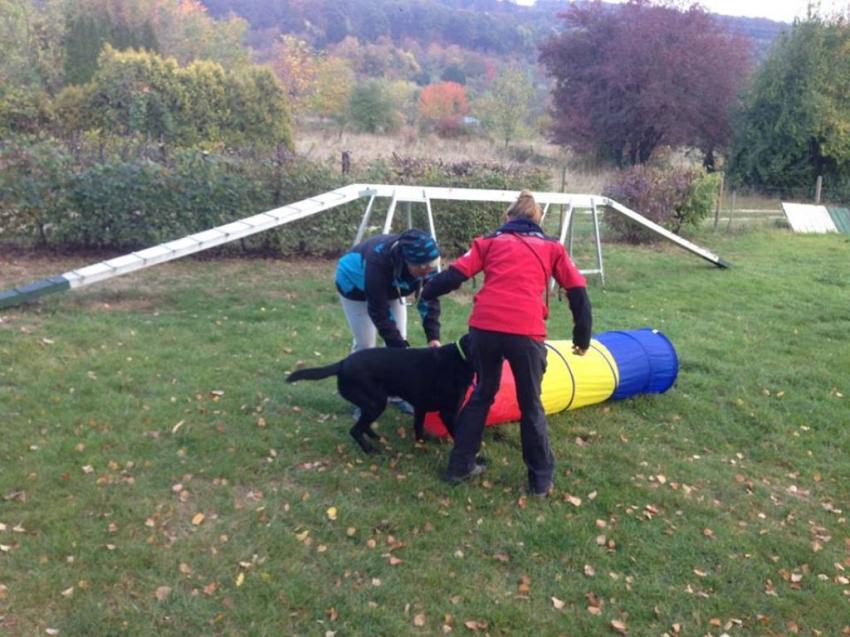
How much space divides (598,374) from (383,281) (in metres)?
1.98

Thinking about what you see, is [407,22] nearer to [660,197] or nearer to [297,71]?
[297,71]

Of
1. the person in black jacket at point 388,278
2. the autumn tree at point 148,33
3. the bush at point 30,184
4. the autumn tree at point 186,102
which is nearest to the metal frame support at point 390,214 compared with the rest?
the person in black jacket at point 388,278

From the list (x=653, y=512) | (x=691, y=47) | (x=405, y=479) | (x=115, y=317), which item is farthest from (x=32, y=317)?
(x=691, y=47)

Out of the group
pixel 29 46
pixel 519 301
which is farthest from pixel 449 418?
pixel 29 46

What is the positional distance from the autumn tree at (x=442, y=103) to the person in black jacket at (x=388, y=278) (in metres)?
44.4

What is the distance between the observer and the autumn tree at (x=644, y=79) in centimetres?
2961

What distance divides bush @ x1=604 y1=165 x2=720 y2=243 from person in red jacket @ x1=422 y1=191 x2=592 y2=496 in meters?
11.6

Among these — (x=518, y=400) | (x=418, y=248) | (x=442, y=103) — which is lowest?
(x=518, y=400)

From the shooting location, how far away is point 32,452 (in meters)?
4.64

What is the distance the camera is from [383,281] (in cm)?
478

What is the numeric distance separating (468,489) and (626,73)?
29.0 m

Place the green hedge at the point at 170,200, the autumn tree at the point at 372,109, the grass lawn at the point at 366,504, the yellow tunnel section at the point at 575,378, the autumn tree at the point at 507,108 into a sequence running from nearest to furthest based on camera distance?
the grass lawn at the point at 366,504, the yellow tunnel section at the point at 575,378, the green hedge at the point at 170,200, the autumn tree at the point at 372,109, the autumn tree at the point at 507,108

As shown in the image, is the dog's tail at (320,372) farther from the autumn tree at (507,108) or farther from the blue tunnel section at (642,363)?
the autumn tree at (507,108)

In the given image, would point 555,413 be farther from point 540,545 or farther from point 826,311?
point 826,311
